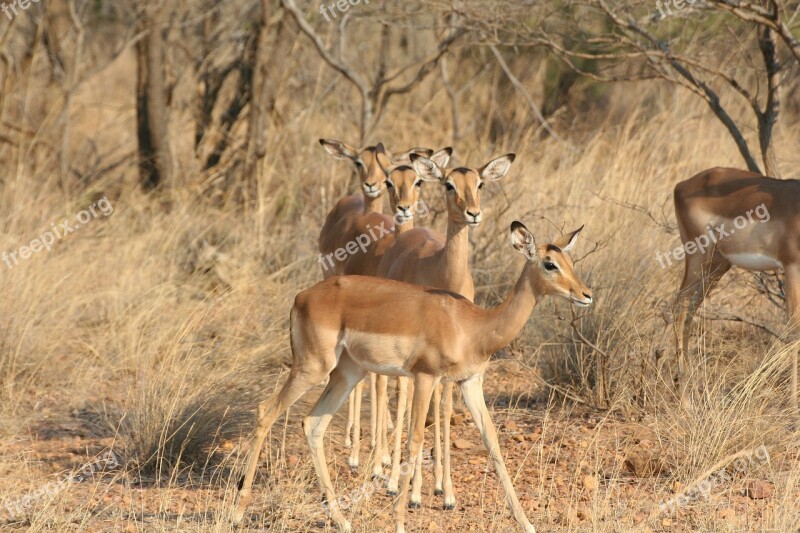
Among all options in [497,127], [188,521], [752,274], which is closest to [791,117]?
[497,127]

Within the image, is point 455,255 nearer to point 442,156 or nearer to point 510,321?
point 510,321

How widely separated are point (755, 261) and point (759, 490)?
169 centimetres

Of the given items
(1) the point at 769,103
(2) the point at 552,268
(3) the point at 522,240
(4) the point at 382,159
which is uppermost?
(1) the point at 769,103

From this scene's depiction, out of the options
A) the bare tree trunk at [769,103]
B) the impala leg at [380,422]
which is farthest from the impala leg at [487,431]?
the bare tree trunk at [769,103]

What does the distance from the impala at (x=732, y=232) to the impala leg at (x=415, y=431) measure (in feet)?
6.20

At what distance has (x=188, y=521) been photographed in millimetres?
5312

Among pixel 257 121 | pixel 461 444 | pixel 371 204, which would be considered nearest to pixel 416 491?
pixel 461 444

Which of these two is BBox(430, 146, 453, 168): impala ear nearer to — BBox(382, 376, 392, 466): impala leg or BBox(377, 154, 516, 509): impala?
BBox(377, 154, 516, 509): impala

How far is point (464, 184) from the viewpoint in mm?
5973

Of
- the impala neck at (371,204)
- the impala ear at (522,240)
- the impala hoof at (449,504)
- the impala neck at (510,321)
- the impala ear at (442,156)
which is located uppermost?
the impala ear at (442,156)

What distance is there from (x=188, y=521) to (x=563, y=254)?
2172 mm

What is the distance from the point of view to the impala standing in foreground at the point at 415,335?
5117 mm

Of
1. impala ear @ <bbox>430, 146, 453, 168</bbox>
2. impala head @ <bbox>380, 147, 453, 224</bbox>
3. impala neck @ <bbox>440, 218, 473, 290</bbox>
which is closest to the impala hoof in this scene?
impala neck @ <bbox>440, 218, 473, 290</bbox>

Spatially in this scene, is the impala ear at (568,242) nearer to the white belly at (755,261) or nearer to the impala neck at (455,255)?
the impala neck at (455,255)
